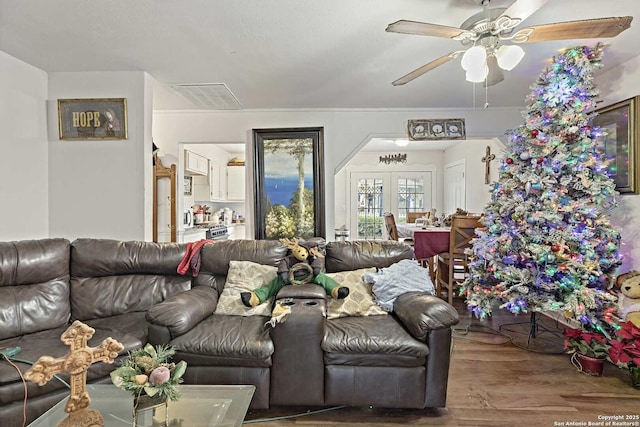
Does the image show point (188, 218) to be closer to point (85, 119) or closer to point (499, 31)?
point (85, 119)

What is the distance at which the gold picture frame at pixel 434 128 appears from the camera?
4.40 metres

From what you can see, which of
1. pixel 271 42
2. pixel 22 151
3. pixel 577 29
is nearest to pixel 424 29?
pixel 577 29

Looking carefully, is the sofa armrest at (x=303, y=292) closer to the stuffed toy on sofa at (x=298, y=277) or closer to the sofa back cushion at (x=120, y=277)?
the stuffed toy on sofa at (x=298, y=277)

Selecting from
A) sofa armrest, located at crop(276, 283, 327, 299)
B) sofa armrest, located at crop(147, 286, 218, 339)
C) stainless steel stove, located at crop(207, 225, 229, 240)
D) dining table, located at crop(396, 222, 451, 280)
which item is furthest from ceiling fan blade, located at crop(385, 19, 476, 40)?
stainless steel stove, located at crop(207, 225, 229, 240)

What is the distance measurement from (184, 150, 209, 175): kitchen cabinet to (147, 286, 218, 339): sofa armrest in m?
2.93

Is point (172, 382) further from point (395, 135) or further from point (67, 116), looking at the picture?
point (395, 135)

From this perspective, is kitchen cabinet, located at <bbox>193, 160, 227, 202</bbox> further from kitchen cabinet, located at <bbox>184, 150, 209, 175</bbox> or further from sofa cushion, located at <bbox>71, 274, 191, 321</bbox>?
sofa cushion, located at <bbox>71, 274, 191, 321</bbox>

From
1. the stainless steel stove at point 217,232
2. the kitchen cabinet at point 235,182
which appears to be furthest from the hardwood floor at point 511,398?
the kitchen cabinet at point 235,182

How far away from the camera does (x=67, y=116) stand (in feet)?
10.4

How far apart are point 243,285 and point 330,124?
276cm

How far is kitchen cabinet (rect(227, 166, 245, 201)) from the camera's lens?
6.70m

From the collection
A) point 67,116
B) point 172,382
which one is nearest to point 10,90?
point 67,116

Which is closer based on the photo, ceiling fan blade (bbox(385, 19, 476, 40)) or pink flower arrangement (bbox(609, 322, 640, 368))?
ceiling fan blade (bbox(385, 19, 476, 40))

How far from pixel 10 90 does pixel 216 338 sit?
290cm
